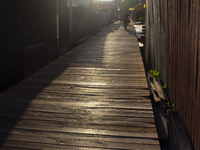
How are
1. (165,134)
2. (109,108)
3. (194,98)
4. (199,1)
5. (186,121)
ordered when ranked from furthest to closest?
(165,134) → (109,108) → (186,121) → (194,98) → (199,1)

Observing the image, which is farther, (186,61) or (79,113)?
(79,113)

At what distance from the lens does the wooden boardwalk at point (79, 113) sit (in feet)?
7.91

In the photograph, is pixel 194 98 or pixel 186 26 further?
pixel 186 26

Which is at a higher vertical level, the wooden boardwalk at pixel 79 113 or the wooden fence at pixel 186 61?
the wooden fence at pixel 186 61

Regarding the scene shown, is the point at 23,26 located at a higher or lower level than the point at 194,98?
higher

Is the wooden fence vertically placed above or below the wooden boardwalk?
above

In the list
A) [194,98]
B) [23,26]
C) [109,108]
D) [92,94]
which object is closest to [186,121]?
[194,98]

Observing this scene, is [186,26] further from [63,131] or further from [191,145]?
[63,131]

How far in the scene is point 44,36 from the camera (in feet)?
23.5

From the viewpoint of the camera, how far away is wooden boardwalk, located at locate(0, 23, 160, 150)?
241cm

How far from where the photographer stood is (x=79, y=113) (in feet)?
10.1

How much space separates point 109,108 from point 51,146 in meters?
1.14

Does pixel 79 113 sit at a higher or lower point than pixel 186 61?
lower

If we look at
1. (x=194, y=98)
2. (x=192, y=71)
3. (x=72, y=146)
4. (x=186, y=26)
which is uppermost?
(x=186, y=26)
